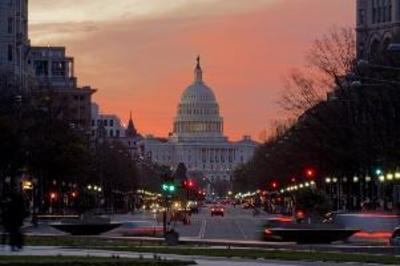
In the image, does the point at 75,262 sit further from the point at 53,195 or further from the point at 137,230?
the point at 53,195

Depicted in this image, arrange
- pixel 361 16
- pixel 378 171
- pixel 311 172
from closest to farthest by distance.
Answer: pixel 378 171 < pixel 311 172 < pixel 361 16

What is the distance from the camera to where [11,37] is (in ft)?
480

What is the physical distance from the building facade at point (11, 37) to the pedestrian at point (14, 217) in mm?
106936

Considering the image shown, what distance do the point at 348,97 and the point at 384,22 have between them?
8633cm

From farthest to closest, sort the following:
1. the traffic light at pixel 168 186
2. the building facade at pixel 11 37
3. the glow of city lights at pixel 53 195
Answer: the building facade at pixel 11 37
the glow of city lights at pixel 53 195
the traffic light at pixel 168 186

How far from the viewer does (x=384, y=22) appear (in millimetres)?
173500

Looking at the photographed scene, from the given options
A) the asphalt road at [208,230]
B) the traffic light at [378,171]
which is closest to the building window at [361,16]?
the traffic light at [378,171]

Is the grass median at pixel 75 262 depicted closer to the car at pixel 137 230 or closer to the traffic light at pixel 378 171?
the car at pixel 137 230

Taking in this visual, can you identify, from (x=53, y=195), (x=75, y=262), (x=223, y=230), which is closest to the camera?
(x=75, y=262)

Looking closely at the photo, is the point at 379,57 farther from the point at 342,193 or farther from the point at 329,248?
the point at 342,193

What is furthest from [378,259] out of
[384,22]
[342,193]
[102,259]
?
[384,22]

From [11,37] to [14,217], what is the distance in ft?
375

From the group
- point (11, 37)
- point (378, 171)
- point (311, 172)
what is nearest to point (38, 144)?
point (378, 171)

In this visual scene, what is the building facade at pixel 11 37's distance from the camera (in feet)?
477
